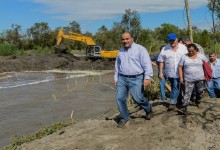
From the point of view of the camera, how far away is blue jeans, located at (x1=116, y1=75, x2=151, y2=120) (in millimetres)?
7949

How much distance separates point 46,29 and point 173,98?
5422 cm

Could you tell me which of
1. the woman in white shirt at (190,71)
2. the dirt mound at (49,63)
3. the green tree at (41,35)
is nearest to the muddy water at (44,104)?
the woman in white shirt at (190,71)

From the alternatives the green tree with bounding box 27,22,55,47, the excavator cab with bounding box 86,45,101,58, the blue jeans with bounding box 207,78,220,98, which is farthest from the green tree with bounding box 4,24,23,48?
the blue jeans with bounding box 207,78,220,98

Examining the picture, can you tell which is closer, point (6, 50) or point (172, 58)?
point (172, 58)

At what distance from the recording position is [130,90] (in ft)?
26.3

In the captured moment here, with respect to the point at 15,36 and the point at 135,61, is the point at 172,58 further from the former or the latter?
the point at 15,36

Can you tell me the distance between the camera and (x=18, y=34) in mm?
61938

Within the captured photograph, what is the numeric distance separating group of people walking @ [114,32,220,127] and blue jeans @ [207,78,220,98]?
1993 millimetres

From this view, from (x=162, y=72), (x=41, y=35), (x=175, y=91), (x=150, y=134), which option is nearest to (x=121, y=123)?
(x=150, y=134)

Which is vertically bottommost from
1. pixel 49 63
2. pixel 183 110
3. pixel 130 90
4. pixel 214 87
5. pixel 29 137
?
pixel 29 137

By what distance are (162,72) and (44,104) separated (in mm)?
8570

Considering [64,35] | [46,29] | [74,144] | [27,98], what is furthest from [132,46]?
[46,29]

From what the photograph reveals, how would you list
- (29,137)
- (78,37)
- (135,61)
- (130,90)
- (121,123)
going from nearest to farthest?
(135,61), (130,90), (121,123), (29,137), (78,37)

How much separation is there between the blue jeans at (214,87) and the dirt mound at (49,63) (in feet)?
76.6
